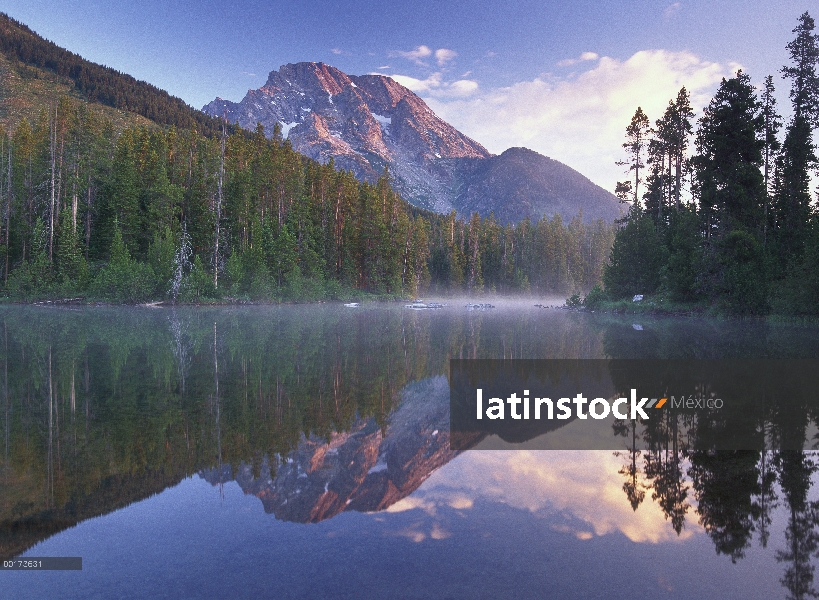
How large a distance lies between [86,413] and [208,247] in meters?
52.8

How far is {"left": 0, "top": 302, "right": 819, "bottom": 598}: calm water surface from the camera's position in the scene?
13.6ft

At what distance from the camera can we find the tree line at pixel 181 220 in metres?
47.2

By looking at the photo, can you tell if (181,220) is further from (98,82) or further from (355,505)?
(98,82)

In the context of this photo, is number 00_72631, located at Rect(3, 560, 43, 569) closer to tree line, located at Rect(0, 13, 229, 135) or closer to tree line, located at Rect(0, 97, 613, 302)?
tree line, located at Rect(0, 97, 613, 302)

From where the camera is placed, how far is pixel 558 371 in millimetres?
14148

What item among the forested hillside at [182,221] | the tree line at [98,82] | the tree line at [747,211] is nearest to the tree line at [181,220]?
the forested hillside at [182,221]

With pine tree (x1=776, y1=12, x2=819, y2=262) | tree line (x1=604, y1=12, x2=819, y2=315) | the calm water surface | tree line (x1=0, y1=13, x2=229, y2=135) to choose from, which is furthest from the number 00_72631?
tree line (x1=0, y1=13, x2=229, y2=135)

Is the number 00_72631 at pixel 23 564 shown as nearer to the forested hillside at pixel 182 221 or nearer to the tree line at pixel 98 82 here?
the forested hillside at pixel 182 221

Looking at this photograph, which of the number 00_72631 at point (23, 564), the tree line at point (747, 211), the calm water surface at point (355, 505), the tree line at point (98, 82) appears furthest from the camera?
the tree line at point (98, 82)

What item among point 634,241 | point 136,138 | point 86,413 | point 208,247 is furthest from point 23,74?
point 86,413

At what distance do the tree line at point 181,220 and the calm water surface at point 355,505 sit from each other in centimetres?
4022

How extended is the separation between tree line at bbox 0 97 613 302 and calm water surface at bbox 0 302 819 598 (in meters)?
40.2

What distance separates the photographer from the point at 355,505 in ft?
18.8

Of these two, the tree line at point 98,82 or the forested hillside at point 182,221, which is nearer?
the forested hillside at point 182,221
